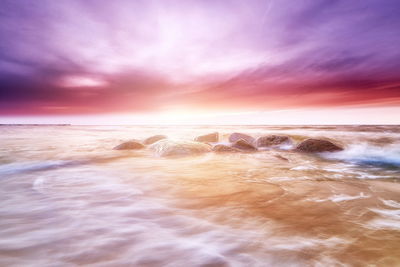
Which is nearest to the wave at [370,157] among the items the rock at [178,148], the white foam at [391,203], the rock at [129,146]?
the white foam at [391,203]

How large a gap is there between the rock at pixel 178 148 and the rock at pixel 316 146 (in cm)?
427

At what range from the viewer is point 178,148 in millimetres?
8789

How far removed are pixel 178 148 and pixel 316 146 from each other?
20.1 ft

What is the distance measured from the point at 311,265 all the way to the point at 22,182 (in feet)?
18.0

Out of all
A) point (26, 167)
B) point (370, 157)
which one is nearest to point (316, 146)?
point (370, 157)

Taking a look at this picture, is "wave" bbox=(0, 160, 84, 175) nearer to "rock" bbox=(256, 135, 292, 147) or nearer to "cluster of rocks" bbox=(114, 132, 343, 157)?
"cluster of rocks" bbox=(114, 132, 343, 157)

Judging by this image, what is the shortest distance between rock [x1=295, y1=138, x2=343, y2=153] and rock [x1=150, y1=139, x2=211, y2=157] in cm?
427

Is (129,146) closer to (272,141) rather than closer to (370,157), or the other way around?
(272,141)

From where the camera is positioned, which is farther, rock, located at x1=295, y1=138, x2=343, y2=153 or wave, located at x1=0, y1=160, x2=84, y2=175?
rock, located at x1=295, y1=138, x2=343, y2=153

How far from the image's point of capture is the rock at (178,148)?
863cm

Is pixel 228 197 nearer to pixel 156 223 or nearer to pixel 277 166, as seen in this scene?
pixel 156 223

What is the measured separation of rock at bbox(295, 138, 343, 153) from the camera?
10133 millimetres

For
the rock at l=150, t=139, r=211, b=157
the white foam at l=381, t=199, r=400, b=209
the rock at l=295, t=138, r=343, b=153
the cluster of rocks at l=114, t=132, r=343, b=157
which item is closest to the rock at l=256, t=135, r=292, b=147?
the cluster of rocks at l=114, t=132, r=343, b=157

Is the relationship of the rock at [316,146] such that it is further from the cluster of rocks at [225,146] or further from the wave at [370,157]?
the wave at [370,157]
